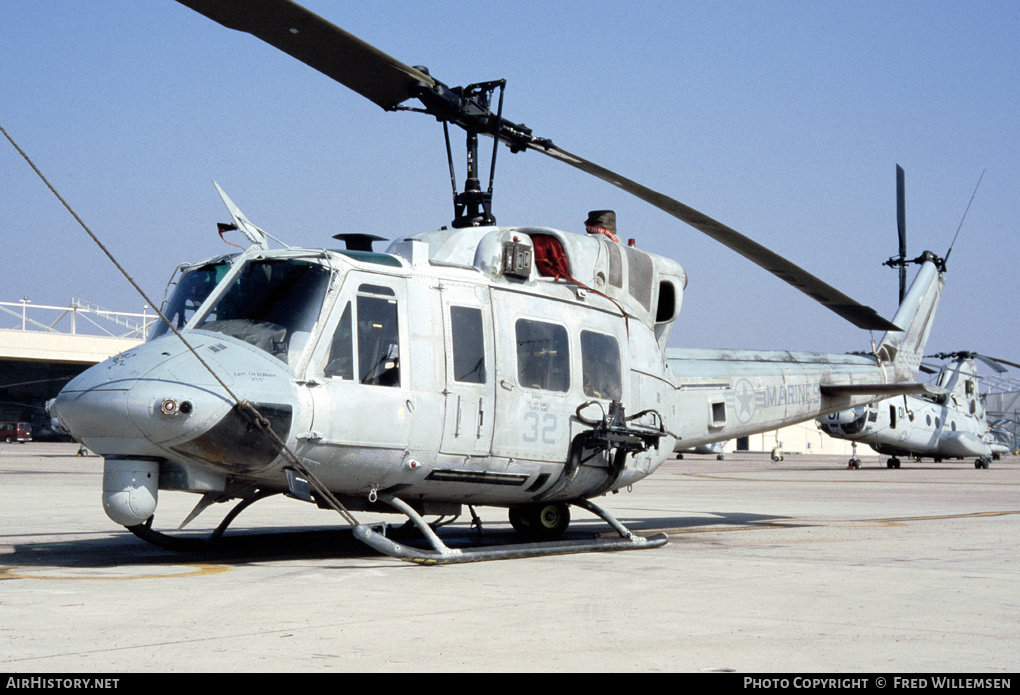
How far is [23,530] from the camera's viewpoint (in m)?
12.0

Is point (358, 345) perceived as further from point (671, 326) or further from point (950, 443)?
point (950, 443)

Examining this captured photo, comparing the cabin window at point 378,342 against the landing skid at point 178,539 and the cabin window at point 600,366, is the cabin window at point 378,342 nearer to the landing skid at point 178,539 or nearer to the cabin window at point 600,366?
the landing skid at point 178,539

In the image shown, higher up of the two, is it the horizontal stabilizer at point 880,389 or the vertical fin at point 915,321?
the vertical fin at point 915,321

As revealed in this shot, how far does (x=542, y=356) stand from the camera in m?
9.90

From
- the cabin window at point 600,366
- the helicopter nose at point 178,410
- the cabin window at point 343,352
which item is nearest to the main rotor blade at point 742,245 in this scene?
the cabin window at point 600,366

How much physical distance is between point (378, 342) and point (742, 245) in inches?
172

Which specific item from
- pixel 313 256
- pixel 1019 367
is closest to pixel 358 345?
pixel 313 256

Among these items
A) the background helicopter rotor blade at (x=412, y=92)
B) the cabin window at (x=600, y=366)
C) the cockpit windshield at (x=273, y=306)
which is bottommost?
the cabin window at (x=600, y=366)

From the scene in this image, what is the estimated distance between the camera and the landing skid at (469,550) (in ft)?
27.9

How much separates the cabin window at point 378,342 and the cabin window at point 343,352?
9 cm

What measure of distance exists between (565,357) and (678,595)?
3.49 metres

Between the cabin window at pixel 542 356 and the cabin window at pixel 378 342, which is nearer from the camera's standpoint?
the cabin window at pixel 378 342

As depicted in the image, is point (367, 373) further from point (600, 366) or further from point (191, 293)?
point (600, 366)

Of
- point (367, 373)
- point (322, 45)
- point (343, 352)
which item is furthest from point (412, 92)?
point (367, 373)
